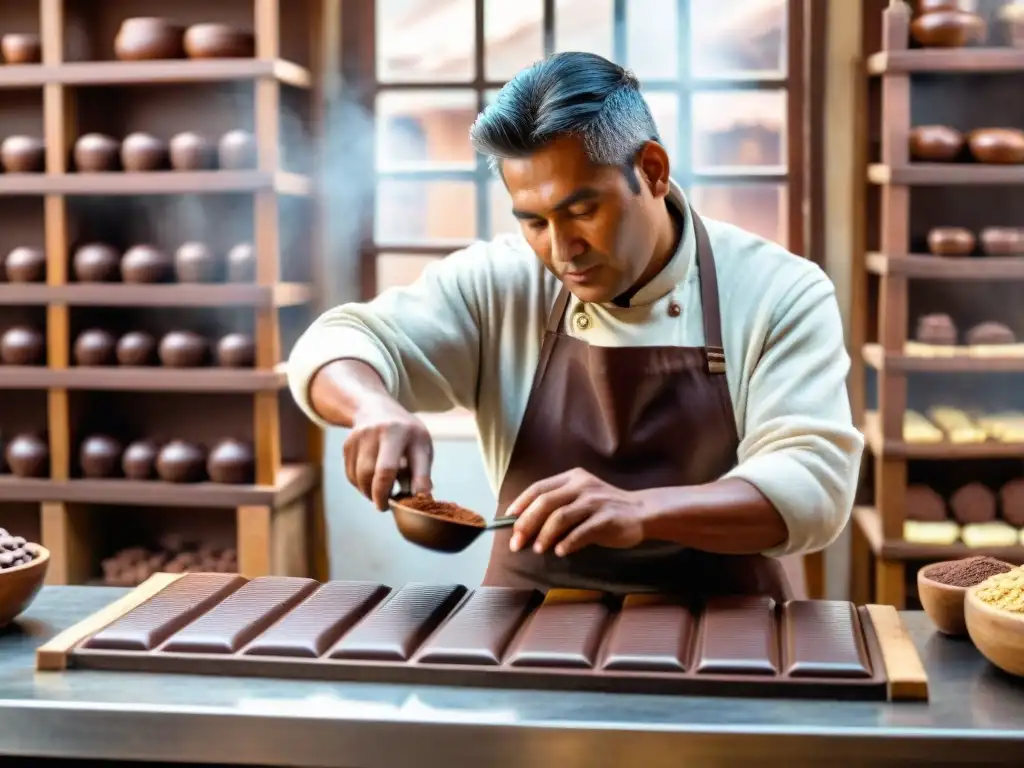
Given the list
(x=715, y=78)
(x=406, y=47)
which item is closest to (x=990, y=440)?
(x=715, y=78)

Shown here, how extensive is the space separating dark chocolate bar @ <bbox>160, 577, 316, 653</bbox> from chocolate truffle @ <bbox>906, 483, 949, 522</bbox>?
2.47 metres

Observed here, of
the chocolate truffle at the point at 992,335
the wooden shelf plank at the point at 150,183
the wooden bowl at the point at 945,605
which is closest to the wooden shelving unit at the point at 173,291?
the wooden shelf plank at the point at 150,183

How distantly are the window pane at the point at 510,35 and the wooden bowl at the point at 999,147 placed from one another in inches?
58.4

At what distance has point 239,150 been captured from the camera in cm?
408

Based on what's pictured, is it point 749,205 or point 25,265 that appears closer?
point 25,265

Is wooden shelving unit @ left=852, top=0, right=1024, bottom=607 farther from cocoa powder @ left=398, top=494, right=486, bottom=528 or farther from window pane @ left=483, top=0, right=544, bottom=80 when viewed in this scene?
cocoa powder @ left=398, top=494, right=486, bottom=528

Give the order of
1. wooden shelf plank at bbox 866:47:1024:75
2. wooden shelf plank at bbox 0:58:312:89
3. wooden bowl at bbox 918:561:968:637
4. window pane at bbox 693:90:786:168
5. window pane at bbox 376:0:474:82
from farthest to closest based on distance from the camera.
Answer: window pane at bbox 376:0:474:82
window pane at bbox 693:90:786:168
wooden shelf plank at bbox 0:58:312:89
wooden shelf plank at bbox 866:47:1024:75
wooden bowl at bbox 918:561:968:637

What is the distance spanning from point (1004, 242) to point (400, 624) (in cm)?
274

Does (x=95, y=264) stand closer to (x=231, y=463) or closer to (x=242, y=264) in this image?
(x=242, y=264)

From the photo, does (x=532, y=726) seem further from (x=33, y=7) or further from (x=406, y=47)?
(x=33, y=7)

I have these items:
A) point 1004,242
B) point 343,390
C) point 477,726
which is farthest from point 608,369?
point 1004,242

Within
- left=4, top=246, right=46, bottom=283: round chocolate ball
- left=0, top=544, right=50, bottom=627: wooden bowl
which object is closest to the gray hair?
left=0, top=544, right=50, bottom=627: wooden bowl

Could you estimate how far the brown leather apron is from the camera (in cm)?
234

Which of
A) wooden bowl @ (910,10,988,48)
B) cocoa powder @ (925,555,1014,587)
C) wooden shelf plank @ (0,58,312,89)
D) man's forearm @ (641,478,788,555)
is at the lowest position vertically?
cocoa powder @ (925,555,1014,587)
